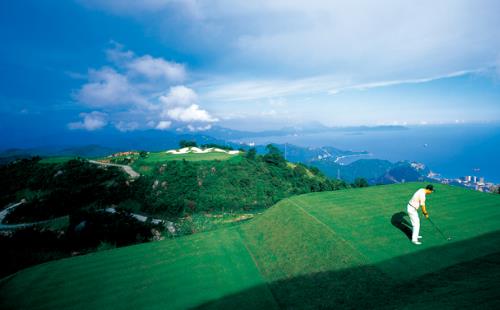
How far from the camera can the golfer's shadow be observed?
29.5 feet

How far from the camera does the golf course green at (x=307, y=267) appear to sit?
623 cm

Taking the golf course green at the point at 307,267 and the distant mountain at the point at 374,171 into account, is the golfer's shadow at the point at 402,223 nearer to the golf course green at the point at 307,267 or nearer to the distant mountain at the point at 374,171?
the golf course green at the point at 307,267

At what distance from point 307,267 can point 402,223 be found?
4747 mm

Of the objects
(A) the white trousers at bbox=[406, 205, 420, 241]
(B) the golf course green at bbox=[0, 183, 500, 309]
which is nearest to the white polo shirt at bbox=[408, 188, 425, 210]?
(A) the white trousers at bbox=[406, 205, 420, 241]

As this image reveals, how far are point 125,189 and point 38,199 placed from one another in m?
9.43

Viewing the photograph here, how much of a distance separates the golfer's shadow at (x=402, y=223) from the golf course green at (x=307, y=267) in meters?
0.04

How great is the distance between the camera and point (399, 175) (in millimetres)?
88250

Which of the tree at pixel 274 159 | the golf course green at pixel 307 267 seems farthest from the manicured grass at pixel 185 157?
the golf course green at pixel 307 267

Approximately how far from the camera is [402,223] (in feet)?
31.7

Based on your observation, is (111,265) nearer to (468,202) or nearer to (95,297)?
(95,297)

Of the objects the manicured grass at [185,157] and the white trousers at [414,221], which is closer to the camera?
the white trousers at [414,221]

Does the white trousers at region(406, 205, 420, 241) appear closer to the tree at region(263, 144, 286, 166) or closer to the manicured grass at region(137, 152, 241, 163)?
the manicured grass at region(137, 152, 241, 163)

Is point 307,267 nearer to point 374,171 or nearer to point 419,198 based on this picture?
point 419,198

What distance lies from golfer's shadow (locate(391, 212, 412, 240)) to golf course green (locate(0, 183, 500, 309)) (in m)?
0.04
